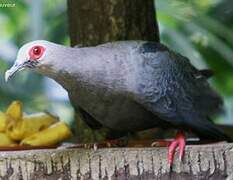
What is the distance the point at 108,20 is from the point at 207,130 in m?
0.90

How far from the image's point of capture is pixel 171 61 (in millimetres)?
2994

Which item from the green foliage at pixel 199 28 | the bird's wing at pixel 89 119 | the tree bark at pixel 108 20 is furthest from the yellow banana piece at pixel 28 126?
the green foliage at pixel 199 28

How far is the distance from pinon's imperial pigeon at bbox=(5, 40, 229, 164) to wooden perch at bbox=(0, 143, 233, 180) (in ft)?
0.21

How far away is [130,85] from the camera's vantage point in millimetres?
2727

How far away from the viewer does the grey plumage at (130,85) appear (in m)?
2.68

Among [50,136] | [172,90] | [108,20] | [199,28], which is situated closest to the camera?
[172,90]

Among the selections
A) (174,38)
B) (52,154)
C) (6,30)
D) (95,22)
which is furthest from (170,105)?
(6,30)

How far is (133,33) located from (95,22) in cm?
22

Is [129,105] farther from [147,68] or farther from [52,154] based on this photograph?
[52,154]

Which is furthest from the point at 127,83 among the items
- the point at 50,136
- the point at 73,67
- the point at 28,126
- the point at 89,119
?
the point at 28,126

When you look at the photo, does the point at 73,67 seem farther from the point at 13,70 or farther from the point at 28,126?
the point at 28,126

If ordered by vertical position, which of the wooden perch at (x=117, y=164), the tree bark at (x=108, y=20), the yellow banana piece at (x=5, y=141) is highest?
the tree bark at (x=108, y=20)

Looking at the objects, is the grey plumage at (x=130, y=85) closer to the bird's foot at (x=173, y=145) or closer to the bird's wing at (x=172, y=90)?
the bird's wing at (x=172, y=90)

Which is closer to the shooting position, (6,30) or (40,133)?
(40,133)
